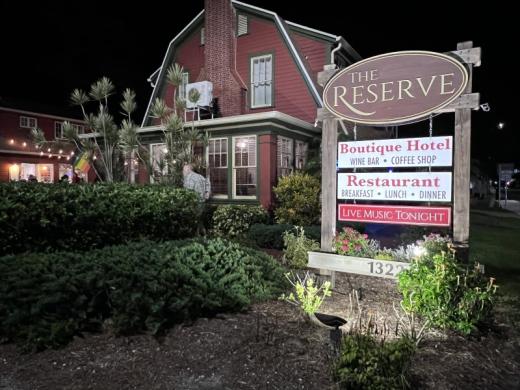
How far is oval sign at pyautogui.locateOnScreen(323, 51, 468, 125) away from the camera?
4.85m

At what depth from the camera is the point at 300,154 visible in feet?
43.2

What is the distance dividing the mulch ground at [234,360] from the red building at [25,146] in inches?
872

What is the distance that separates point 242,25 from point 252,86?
2481 millimetres

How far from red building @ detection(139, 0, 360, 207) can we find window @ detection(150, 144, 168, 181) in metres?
0.05

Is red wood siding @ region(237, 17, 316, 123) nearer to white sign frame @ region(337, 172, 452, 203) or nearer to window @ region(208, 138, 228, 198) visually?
window @ region(208, 138, 228, 198)

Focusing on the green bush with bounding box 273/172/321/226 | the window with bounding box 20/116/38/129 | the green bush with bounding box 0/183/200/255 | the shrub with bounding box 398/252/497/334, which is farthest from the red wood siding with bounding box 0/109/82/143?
the shrub with bounding box 398/252/497/334

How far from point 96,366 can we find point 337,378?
1.99 m

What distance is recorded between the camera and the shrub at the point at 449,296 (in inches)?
147

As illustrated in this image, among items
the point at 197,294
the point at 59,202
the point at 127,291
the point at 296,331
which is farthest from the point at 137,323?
the point at 59,202

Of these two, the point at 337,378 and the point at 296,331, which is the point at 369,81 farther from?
the point at 337,378

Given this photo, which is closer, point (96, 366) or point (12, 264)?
point (96, 366)

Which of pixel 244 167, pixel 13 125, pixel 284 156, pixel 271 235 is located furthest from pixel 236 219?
pixel 13 125

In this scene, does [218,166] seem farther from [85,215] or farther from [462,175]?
[462,175]

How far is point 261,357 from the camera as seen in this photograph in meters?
3.24
